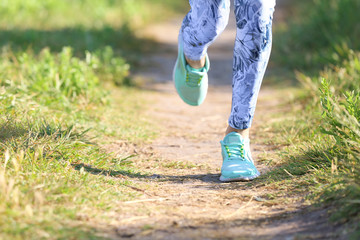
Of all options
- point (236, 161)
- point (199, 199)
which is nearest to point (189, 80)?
point (236, 161)

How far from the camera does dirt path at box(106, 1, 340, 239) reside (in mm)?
1720

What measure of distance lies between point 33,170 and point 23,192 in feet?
0.77

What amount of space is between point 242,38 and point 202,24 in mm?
205

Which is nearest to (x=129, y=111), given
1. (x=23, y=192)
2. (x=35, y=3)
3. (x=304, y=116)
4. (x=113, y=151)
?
(x=113, y=151)

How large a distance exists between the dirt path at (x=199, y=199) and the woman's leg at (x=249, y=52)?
14.2 inches

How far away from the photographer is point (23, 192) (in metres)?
1.77

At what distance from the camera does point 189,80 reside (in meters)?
2.51

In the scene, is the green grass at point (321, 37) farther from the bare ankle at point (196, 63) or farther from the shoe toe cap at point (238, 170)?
the shoe toe cap at point (238, 170)

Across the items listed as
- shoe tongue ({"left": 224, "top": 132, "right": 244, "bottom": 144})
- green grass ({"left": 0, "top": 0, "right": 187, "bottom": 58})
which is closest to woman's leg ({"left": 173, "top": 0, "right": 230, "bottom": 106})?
shoe tongue ({"left": 224, "top": 132, "right": 244, "bottom": 144})

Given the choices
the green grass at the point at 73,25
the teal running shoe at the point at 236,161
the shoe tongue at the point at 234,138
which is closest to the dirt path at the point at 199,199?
the teal running shoe at the point at 236,161

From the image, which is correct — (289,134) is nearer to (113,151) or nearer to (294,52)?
(113,151)

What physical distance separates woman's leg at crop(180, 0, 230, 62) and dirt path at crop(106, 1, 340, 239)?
61 centimetres

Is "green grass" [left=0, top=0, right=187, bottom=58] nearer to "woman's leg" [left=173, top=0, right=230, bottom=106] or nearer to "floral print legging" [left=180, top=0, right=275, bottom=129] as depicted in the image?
"woman's leg" [left=173, top=0, right=230, bottom=106]

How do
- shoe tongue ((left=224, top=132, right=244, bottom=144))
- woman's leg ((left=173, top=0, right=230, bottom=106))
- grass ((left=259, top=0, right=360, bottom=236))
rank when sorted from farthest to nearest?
shoe tongue ((left=224, top=132, right=244, bottom=144))
woman's leg ((left=173, top=0, right=230, bottom=106))
grass ((left=259, top=0, right=360, bottom=236))
